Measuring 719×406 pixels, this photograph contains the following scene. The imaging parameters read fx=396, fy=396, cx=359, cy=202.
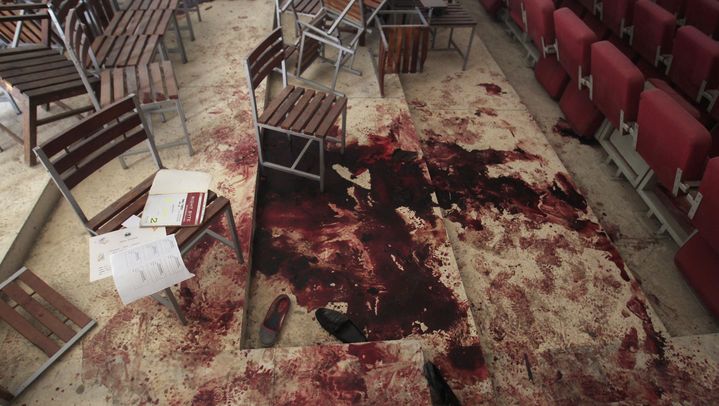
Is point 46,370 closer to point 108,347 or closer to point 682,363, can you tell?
point 108,347

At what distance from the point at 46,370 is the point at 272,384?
88cm

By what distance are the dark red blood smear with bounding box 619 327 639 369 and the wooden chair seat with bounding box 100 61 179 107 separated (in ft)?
9.09

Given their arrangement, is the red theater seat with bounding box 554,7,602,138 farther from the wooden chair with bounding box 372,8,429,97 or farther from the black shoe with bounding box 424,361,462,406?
the black shoe with bounding box 424,361,462,406

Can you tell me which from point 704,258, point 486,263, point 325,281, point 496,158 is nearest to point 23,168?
point 325,281

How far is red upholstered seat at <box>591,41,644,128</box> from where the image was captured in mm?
2391

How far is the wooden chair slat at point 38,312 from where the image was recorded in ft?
5.34

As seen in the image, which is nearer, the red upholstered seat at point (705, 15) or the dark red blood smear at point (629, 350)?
the dark red blood smear at point (629, 350)

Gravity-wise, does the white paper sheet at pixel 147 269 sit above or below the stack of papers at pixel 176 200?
below

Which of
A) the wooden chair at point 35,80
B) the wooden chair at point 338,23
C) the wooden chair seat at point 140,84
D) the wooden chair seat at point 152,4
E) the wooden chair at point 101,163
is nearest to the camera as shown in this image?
the wooden chair at point 101,163

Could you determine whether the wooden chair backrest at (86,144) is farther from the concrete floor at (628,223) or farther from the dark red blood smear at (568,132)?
the dark red blood smear at (568,132)

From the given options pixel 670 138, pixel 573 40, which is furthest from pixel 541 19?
pixel 670 138

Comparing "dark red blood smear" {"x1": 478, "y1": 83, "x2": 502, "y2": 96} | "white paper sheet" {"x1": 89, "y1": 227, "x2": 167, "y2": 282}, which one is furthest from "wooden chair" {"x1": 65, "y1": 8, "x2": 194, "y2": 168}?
"dark red blood smear" {"x1": 478, "y1": 83, "x2": 502, "y2": 96}

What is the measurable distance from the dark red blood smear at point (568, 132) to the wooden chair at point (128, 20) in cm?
323

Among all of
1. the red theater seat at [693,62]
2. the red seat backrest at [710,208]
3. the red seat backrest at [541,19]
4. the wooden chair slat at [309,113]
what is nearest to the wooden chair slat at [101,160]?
the wooden chair slat at [309,113]
